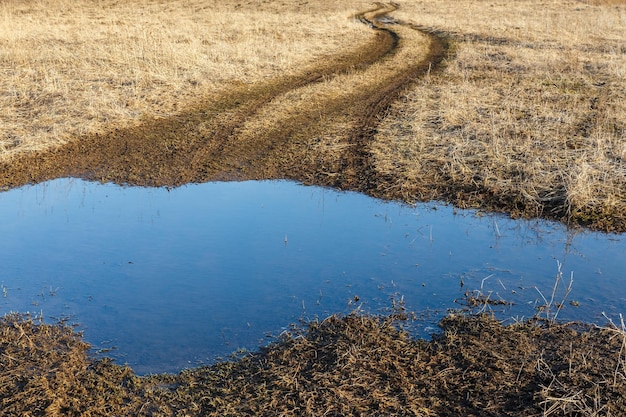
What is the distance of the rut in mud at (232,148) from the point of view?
916 cm

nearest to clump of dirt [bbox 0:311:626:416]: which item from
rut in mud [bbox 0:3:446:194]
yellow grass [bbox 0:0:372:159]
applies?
rut in mud [bbox 0:3:446:194]

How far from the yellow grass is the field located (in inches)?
2.5

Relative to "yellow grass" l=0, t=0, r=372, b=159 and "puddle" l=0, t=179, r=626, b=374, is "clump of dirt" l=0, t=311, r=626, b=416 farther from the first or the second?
"yellow grass" l=0, t=0, r=372, b=159

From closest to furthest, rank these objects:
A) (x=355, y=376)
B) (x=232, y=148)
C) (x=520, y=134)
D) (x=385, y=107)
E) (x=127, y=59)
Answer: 1. (x=355, y=376)
2. (x=232, y=148)
3. (x=520, y=134)
4. (x=385, y=107)
5. (x=127, y=59)

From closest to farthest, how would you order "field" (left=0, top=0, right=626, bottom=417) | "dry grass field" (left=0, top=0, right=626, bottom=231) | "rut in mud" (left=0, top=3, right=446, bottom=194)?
1. "field" (left=0, top=0, right=626, bottom=417)
2. "dry grass field" (left=0, top=0, right=626, bottom=231)
3. "rut in mud" (left=0, top=3, right=446, bottom=194)

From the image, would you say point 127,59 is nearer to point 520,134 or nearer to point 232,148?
point 232,148

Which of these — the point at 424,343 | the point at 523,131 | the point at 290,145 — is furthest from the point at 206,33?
the point at 424,343

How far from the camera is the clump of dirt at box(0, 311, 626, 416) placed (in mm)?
4461

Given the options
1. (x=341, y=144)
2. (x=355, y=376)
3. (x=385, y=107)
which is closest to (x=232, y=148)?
(x=341, y=144)

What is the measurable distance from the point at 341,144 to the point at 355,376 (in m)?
5.84

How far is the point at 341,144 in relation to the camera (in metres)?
10.1

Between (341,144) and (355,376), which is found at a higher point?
(341,144)

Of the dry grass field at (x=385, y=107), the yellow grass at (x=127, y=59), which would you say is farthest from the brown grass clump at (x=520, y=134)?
the yellow grass at (x=127, y=59)

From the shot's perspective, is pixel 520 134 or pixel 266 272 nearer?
pixel 266 272
